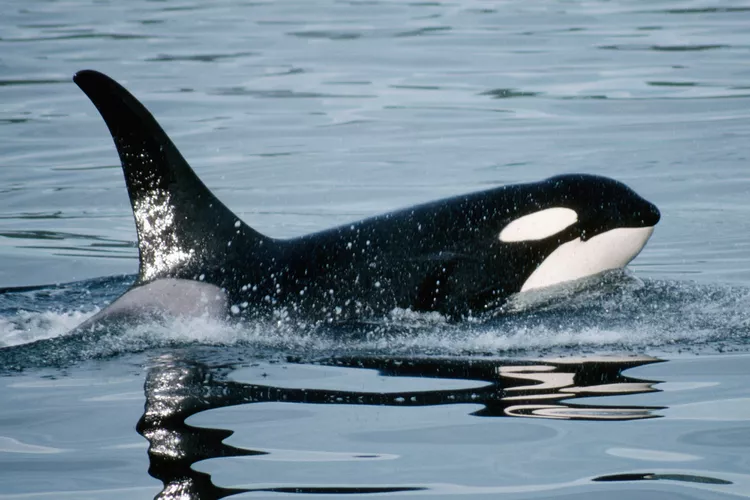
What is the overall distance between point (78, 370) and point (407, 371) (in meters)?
1.73

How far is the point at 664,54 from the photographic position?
23719 millimetres

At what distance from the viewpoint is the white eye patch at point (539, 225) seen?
8672 mm

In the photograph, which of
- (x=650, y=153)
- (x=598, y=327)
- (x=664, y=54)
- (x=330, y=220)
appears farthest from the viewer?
(x=664, y=54)

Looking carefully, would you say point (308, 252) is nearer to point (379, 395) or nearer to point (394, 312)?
Answer: point (394, 312)

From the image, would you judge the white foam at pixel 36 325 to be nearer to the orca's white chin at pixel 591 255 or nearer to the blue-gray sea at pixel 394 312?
the blue-gray sea at pixel 394 312

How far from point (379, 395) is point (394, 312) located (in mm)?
1689

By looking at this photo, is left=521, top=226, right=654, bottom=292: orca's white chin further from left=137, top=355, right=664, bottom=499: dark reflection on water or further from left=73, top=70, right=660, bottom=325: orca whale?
left=137, top=355, right=664, bottom=499: dark reflection on water

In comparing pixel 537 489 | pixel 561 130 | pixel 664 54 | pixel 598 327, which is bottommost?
pixel 537 489

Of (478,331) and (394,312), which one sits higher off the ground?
(394,312)

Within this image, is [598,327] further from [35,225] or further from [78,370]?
[35,225]

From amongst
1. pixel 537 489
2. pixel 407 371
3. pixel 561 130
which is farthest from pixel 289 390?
pixel 561 130

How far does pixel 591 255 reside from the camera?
9.13m

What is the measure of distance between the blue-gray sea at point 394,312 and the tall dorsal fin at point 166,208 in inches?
18.0

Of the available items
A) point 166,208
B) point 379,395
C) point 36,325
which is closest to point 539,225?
point 166,208
